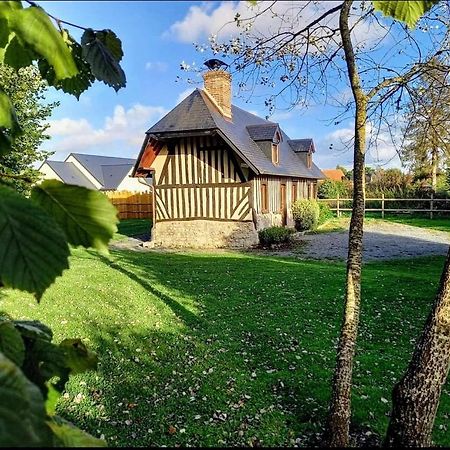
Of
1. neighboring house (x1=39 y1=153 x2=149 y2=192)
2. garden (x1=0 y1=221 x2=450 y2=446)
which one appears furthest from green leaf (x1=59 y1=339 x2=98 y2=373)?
neighboring house (x1=39 y1=153 x2=149 y2=192)

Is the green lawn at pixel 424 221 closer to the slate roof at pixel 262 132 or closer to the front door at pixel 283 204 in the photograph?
the front door at pixel 283 204

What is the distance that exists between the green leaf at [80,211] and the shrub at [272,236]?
16.3 meters

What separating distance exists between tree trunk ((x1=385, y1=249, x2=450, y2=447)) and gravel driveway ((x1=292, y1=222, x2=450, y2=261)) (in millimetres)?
12012

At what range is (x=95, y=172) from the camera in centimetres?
4444

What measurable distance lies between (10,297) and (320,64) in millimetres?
6648

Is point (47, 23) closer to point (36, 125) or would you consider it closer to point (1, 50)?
point (1, 50)

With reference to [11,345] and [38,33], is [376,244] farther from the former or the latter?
[11,345]

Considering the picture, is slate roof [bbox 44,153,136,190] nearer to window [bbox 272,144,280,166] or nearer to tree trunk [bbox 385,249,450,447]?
window [bbox 272,144,280,166]

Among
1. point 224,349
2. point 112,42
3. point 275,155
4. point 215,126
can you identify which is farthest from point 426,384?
point 275,155

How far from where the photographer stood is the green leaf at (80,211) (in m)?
0.76

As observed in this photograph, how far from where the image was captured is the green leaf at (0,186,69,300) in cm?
65

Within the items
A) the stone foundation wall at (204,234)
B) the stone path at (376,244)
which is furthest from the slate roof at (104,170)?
the stone foundation wall at (204,234)

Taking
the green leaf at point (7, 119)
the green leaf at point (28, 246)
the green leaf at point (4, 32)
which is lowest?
the green leaf at point (28, 246)

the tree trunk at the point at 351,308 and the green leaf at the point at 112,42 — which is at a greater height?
the green leaf at the point at 112,42
